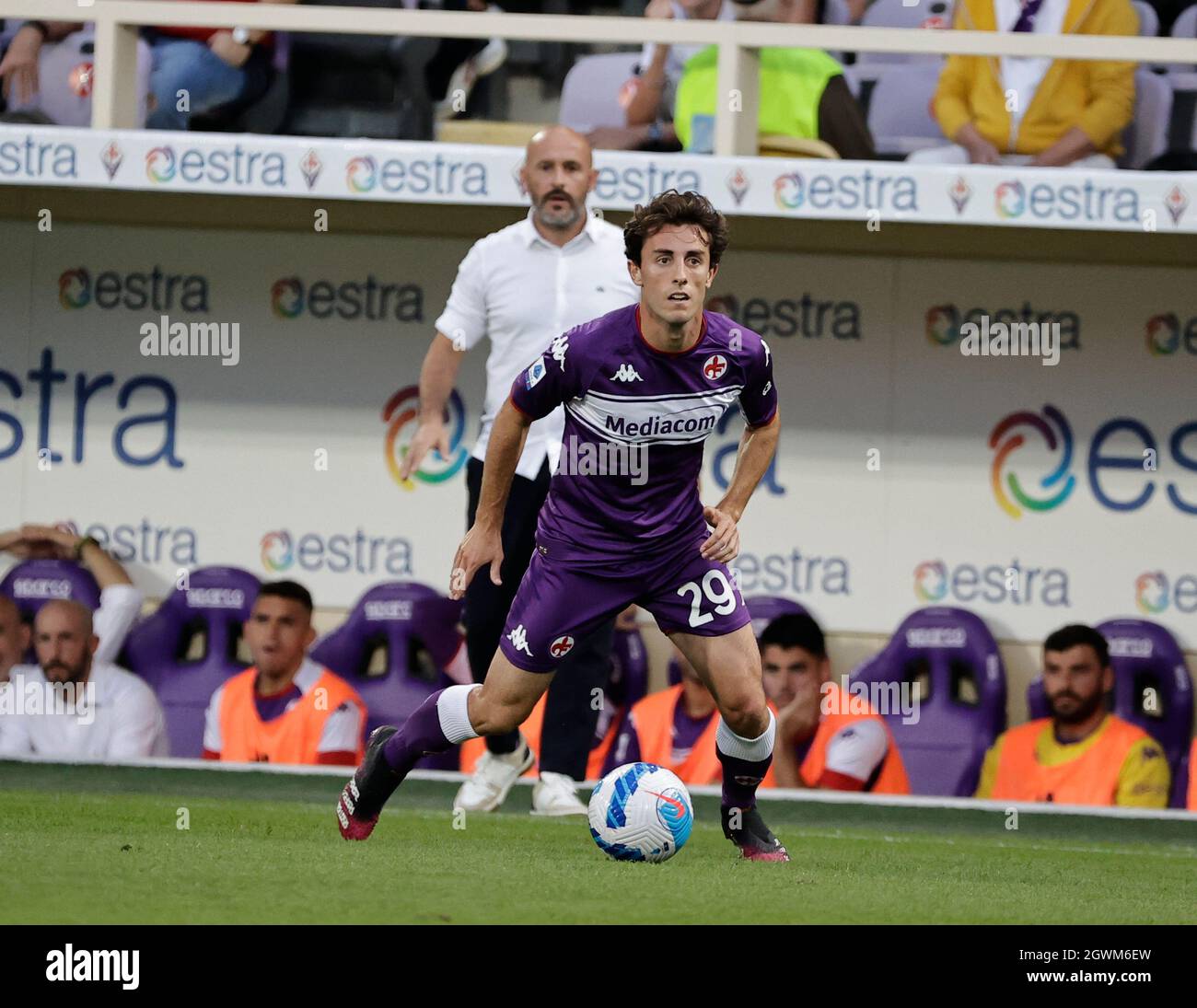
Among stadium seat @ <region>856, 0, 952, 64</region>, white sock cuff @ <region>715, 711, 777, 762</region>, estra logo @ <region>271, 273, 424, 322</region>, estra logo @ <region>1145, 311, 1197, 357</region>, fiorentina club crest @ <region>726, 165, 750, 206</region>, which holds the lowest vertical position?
white sock cuff @ <region>715, 711, 777, 762</region>

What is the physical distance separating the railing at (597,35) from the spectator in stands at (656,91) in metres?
0.59

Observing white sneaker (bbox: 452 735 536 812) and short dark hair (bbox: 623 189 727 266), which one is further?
white sneaker (bbox: 452 735 536 812)

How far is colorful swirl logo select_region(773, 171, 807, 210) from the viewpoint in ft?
30.3

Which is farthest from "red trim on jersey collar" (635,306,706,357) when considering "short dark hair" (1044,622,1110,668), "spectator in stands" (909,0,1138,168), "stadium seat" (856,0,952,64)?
"stadium seat" (856,0,952,64)

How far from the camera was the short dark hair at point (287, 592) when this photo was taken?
988cm

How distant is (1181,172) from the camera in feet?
30.3

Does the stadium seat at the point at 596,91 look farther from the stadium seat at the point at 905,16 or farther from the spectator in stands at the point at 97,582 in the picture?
the spectator in stands at the point at 97,582

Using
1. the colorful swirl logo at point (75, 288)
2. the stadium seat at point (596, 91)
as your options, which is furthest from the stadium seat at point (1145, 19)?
the colorful swirl logo at point (75, 288)

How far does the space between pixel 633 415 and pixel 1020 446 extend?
14.7ft

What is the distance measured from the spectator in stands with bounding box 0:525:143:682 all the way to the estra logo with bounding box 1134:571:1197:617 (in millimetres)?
4572

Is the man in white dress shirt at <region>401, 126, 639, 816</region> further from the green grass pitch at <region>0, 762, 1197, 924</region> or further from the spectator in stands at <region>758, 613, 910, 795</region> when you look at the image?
the spectator in stands at <region>758, 613, 910, 795</region>

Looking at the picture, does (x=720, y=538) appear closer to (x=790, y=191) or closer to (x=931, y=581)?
(x=790, y=191)

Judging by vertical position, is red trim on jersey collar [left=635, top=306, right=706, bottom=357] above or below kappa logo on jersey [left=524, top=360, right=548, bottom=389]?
above
